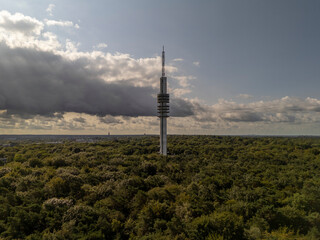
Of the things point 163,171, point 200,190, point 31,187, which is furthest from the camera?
point 163,171

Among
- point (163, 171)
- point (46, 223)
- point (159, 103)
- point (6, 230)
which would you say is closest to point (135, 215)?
point (46, 223)

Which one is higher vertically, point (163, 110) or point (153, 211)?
point (163, 110)

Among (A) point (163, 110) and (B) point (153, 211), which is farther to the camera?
(A) point (163, 110)

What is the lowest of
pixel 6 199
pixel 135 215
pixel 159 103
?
pixel 135 215

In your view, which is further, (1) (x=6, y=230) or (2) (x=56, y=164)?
(2) (x=56, y=164)

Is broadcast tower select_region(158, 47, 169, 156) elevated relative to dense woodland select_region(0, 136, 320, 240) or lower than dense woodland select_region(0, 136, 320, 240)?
elevated

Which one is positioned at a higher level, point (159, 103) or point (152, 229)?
point (159, 103)

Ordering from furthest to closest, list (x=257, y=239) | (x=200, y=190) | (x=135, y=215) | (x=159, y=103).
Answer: (x=159, y=103), (x=200, y=190), (x=135, y=215), (x=257, y=239)

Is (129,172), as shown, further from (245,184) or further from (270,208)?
(270,208)

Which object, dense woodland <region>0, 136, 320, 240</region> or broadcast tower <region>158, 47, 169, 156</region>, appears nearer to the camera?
dense woodland <region>0, 136, 320, 240</region>

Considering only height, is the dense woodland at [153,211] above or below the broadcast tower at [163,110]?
below

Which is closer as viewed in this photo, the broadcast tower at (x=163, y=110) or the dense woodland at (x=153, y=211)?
the dense woodland at (x=153, y=211)
